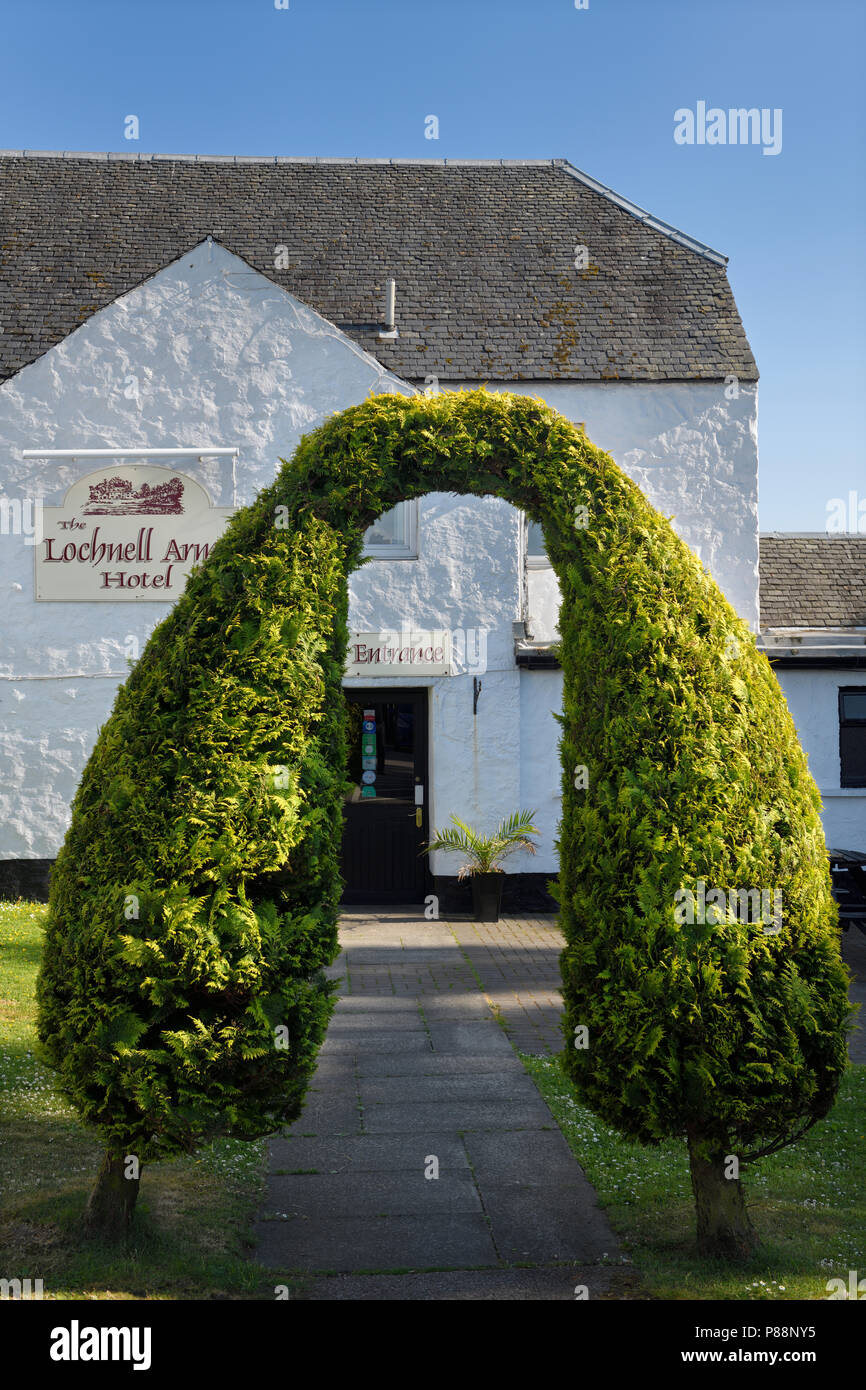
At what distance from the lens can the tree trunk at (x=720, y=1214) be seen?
4520mm

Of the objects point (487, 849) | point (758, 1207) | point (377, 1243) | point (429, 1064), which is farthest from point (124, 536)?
point (758, 1207)

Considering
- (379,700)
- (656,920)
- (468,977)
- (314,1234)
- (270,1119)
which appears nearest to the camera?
(656,920)

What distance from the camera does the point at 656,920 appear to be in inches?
167

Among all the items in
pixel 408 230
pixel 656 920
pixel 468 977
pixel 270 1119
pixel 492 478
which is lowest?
pixel 468 977

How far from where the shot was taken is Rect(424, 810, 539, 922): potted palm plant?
13.4m

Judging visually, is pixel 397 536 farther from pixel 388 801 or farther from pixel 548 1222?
pixel 548 1222

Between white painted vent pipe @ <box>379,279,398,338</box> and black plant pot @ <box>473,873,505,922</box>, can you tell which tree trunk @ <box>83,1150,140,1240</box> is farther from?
white painted vent pipe @ <box>379,279,398,338</box>

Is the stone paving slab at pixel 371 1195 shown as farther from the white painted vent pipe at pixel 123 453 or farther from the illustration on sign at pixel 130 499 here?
the white painted vent pipe at pixel 123 453

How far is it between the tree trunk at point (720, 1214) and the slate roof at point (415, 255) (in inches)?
447

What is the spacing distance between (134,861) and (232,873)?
40 cm

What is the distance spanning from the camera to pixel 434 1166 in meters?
5.74

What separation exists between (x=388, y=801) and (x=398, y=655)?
6.52 ft

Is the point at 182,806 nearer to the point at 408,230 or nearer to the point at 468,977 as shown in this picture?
the point at 468,977

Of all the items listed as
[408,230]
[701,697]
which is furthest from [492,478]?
[408,230]
